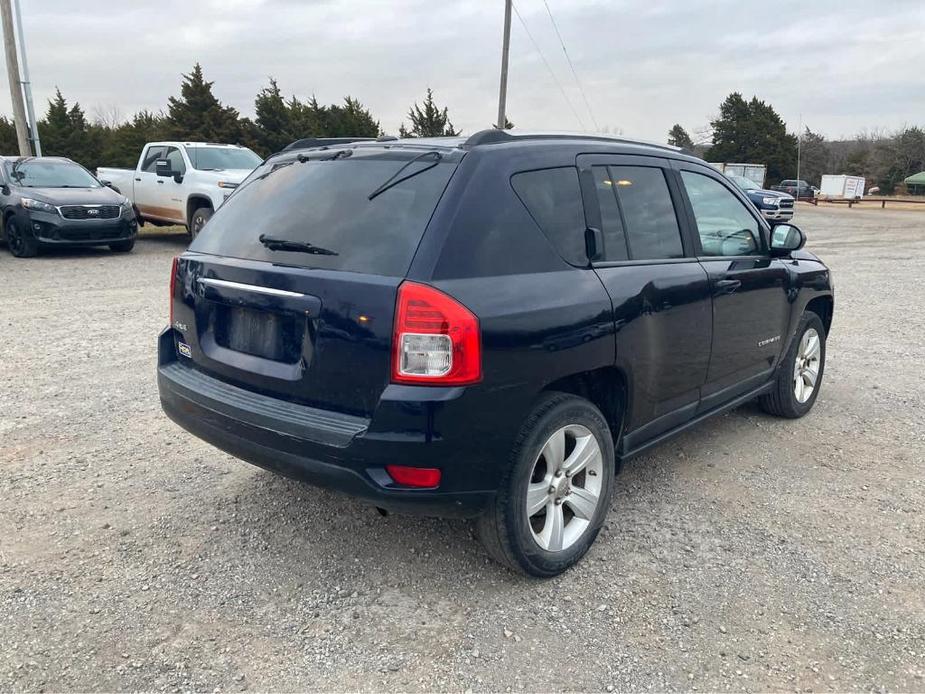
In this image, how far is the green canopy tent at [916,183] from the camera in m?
54.2

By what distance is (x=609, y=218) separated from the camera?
342cm

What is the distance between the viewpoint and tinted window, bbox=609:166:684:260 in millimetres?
3543

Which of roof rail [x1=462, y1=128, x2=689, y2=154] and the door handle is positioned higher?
roof rail [x1=462, y1=128, x2=689, y2=154]

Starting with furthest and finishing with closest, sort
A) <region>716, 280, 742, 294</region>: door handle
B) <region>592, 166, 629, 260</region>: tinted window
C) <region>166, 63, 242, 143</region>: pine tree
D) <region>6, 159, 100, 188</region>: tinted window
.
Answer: <region>166, 63, 242, 143</region>: pine tree
<region>6, 159, 100, 188</region>: tinted window
<region>716, 280, 742, 294</region>: door handle
<region>592, 166, 629, 260</region>: tinted window

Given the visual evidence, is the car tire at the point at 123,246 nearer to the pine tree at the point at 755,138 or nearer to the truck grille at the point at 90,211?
the truck grille at the point at 90,211

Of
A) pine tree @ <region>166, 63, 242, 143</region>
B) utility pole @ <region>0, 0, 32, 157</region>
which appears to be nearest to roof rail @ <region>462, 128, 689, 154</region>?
utility pole @ <region>0, 0, 32, 157</region>

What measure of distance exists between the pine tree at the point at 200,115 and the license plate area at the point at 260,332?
29.3m

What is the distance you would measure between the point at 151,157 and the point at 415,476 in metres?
14.4

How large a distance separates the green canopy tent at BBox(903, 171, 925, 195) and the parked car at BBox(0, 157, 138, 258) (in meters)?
57.5

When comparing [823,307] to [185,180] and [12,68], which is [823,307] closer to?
[185,180]

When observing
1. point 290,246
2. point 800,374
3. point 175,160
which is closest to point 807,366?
point 800,374

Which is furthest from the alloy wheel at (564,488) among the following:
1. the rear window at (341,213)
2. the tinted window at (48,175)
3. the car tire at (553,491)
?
the tinted window at (48,175)

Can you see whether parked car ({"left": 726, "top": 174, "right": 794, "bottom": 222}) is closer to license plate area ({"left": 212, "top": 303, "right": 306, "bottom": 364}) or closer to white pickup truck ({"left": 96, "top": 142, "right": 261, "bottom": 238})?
white pickup truck ({"left": 96, "top": 142, "right": 261, "bottom": 238})

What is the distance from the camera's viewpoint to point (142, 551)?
3.28m
